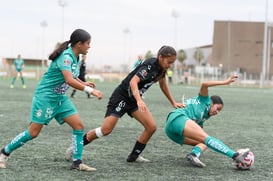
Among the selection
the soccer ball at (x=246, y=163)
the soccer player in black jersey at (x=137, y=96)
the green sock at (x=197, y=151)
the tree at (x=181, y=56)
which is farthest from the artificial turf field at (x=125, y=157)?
the tree at (x=181, y=56)

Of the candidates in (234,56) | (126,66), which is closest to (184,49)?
(234,56)

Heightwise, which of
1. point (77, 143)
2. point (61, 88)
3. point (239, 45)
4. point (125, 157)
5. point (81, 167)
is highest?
point (239, 45)

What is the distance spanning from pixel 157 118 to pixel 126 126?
2419mm

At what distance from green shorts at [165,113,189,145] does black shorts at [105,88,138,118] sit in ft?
1.83

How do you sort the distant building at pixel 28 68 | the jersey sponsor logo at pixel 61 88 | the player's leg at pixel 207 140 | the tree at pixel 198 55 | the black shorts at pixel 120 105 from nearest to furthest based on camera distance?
the jersey sponsor logo at pixel 61 88
the player's leg at pixel 207 140
the black shorts at pixel 120 105
the distant building at pixel 28 68
the tree at pixel 198 55

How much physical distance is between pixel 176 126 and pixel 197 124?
0.38 meters

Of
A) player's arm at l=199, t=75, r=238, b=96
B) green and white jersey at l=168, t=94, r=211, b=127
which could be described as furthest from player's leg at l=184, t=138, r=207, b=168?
player's arm at l=199, t=75, r=238, b=96

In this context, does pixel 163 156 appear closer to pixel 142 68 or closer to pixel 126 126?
pixel 142 68

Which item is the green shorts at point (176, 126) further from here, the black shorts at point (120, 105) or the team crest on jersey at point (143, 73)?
the team crest on jersey at point (143, 73)

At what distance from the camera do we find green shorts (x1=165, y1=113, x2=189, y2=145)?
728 cm

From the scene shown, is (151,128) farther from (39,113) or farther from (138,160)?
(39,113)

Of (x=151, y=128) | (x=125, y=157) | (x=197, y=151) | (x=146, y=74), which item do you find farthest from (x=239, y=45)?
(x=146, y=74)

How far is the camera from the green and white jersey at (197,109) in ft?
24.6

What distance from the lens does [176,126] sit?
7.32 metres
